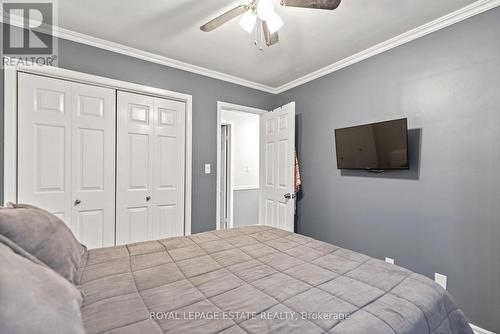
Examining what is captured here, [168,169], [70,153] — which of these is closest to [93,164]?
[70,153]

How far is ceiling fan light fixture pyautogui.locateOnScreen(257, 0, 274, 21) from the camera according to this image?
1.42m

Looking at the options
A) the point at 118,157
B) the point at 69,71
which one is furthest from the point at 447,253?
the point at 69,71

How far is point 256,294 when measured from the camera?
980mm

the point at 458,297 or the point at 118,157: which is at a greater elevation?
the point at 118,157

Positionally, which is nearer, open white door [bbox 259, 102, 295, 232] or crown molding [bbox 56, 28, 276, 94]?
crown molding [bbox 56, 28, 276, 94]

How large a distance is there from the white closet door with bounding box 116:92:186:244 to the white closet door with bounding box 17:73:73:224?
0.46m

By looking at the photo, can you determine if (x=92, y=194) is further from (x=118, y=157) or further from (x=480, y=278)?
(x=480, y=278)

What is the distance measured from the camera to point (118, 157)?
2.47 meters

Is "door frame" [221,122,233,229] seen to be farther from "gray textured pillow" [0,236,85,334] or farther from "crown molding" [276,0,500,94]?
"gray textured pillow" [0,236,85,334]

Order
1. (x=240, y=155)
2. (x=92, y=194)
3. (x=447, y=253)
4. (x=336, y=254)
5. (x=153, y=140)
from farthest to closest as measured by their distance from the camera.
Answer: (x=240, y=155) → (x=153, y=140) → (x=92, y=194) → (x=447, y=253) → (x=336, y=254)

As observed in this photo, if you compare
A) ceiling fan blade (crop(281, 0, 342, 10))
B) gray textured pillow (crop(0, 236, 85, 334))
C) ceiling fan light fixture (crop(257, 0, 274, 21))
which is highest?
ceiling fan light fixture (crop(257, 0, 274, 21))

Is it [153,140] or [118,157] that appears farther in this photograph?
[153,140]

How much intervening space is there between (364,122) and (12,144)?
335 cm

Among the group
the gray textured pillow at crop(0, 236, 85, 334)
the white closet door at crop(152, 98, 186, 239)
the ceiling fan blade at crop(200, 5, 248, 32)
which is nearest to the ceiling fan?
the ceiling fan blade at crop(200, 5, 248, 32)
